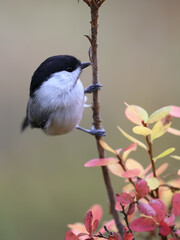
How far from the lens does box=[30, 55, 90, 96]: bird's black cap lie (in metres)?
1.10

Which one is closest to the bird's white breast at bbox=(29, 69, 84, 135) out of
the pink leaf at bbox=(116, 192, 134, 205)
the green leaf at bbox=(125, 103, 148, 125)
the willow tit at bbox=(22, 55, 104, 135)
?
the willow tit at bbox=(22, 55, 104, 135)

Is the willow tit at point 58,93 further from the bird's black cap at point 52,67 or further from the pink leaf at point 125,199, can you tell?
the pink leaf at point 125,199

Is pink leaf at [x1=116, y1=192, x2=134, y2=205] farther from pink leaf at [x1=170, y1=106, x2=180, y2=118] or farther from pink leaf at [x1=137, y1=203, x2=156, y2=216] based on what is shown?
pink leaf at [x1=170, y1=106, x2=180, y2=118]

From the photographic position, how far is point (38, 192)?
1.80m

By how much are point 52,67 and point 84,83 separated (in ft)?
3.32

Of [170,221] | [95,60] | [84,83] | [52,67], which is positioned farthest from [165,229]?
[84,83]

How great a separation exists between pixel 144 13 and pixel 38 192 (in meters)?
1.38

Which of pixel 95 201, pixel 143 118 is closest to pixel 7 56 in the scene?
pixel 95 201

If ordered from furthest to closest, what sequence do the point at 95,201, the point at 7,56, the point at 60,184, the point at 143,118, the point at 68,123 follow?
the point at 7,56, the point at 60,184, the point at 95,201, the point at 68,123, the point at 143,118

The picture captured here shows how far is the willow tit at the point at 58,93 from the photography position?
3.71 ft

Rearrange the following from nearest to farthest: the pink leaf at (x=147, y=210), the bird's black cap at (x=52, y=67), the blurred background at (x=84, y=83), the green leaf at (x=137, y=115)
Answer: the pink leaf at (x=147, y=210)
the green leaf at (x=137, y=115)
the bird's black cap at (x=52, y=67)
the blurred background at (x=84, y=83)

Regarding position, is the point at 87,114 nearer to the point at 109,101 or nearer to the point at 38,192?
the point at 109,101

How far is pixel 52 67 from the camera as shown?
1.11m

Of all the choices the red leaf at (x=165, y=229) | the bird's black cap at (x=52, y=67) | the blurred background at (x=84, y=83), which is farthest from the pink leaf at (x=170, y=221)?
the blurred background at (x=84, y=83)
